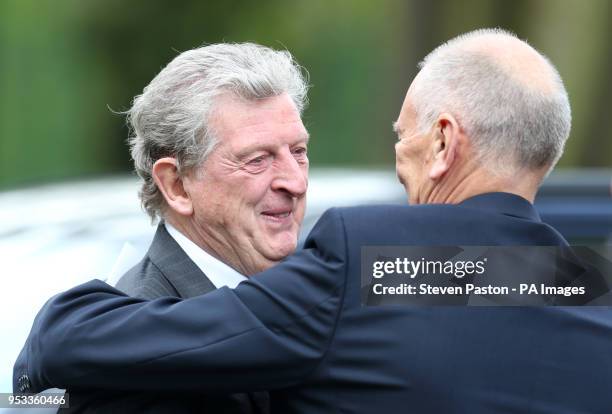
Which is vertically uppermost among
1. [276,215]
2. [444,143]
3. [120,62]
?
[120,62]

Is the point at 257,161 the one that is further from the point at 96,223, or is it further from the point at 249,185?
the point at 96,223

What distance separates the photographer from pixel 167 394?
271 centimetres

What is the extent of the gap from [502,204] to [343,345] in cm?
52

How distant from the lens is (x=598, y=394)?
8.71ft

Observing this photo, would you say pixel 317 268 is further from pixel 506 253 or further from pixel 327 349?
pixel 506 253

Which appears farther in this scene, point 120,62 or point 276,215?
point 120,62

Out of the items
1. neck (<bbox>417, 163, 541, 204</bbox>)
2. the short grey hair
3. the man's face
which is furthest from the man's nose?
neck (<bbox>417, 163, 541, 204</bbox>)

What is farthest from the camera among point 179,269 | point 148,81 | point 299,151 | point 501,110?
point 148,81

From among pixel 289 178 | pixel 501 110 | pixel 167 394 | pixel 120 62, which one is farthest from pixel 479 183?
pixel 120 62

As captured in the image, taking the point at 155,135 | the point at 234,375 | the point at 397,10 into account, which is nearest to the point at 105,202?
the point at 155,135

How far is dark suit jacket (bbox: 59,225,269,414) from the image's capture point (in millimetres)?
2695

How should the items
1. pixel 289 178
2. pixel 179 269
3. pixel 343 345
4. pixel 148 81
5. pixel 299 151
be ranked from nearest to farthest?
pixel 343 345 → pixel 179 269 → pixel 289 178 → pixel 299 151 → pixel 148 81

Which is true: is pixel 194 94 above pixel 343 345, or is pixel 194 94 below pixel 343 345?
above

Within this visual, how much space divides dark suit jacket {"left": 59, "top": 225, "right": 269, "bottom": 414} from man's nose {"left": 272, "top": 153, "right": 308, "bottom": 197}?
0.33m
